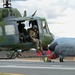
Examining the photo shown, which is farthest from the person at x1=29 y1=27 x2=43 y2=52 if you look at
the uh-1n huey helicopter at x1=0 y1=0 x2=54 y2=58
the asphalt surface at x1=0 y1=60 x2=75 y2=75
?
the asphalt surface at x1=0 y1=60 x2=75 y2=75

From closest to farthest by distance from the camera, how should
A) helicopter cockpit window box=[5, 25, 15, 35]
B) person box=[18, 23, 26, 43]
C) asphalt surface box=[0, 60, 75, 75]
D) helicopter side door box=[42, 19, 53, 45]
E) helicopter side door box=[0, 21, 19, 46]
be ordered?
1. helicopter side door box=[0, 21, 19, 46]
2. helicopter cockpit window box=[5, 25, 15, 35]
3. person box=[18, 23, 26, 43]
4. helicopter side door box=[42, 19, 53, 45]
5. asphalt surface box=[0, 60, 75, 75]

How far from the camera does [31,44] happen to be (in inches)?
410

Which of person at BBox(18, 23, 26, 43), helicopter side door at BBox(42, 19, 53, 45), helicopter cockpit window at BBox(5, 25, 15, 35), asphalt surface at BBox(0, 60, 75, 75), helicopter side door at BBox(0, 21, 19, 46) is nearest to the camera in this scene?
helicopter side door at BBox(0, 21, 19, 46)

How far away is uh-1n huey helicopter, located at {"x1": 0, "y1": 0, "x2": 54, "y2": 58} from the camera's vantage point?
994 centimetres

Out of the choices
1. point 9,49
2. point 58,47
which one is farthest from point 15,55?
point 58,47

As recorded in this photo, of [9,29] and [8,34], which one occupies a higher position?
[9,29]

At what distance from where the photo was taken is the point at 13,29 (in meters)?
10.2

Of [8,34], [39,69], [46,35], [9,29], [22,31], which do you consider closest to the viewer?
[8,34]

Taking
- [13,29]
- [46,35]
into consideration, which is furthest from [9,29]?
[46,35]

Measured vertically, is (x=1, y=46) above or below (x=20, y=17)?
below

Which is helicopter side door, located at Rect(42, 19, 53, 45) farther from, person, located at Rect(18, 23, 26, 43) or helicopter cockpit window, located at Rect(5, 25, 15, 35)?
helicopter cockpit window, located at Rect(5, 25, 15, 35)

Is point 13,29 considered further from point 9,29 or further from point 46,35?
point 46,35

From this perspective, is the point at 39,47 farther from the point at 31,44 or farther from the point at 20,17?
the point at 20,17

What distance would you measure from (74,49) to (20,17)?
59.4 meters
